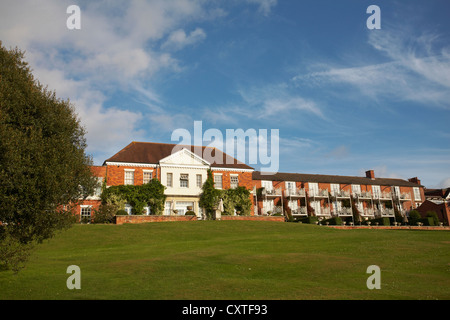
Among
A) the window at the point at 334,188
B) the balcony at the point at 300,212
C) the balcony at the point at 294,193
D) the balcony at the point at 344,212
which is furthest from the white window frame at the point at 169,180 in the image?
the window at the point at 334,188

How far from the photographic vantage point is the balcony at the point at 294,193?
5351 centimetres

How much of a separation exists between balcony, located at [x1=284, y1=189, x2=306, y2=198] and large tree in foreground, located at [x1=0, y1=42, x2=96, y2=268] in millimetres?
40469

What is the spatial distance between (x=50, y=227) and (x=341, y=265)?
1174cm

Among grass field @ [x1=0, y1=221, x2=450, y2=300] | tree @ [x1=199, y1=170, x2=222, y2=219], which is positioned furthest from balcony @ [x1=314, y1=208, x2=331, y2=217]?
grass field @ [x1=0, y1=221, x2=450, y2=300]

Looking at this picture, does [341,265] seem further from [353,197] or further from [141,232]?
[353,197]

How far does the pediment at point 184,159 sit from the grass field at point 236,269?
17.9 meters

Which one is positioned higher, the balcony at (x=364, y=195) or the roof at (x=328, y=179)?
the roof at (x=328, y=179)

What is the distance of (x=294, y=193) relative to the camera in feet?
177

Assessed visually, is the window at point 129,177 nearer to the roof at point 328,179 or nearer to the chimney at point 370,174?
the roof at point 328,179

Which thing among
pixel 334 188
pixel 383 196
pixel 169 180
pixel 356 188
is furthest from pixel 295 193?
pixel 169 180

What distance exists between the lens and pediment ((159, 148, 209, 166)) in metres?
41.8

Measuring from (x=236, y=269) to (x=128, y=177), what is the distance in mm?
28187

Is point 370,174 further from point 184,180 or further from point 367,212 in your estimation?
point 184,180
